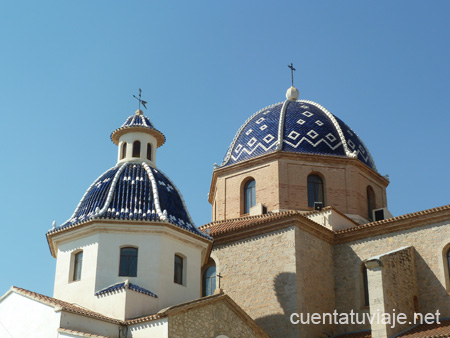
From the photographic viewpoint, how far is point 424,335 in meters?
17.6

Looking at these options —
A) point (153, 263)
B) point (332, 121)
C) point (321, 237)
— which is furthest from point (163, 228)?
point (332, 121)

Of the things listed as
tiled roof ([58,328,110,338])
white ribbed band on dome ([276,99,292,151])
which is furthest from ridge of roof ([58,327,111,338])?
white ribbed band on dome ([276,99,292,151])

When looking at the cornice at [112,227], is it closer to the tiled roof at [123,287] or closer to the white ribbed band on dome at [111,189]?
the white ribbed band on dome at [111,189]

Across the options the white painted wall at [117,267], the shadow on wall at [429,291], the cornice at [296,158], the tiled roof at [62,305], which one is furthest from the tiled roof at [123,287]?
the cornice at [296,158]

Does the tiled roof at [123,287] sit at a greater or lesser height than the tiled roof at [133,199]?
lesser

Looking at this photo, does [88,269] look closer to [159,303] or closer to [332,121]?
[159,303]

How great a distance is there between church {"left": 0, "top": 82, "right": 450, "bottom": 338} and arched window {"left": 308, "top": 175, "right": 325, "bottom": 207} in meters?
0.04

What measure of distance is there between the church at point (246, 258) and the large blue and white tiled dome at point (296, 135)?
0.13 meters

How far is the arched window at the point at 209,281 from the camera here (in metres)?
21.8

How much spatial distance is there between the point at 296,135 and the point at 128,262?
33.5 feet

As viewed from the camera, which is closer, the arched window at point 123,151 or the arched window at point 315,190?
the arched window at point 123,151

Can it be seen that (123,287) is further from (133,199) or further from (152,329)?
(133,199)

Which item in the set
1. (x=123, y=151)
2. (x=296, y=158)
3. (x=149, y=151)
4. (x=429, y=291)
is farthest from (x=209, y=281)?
(x=429, y=291)

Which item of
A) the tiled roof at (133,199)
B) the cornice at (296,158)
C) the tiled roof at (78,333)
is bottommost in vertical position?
the tiled roof at (78,333)
